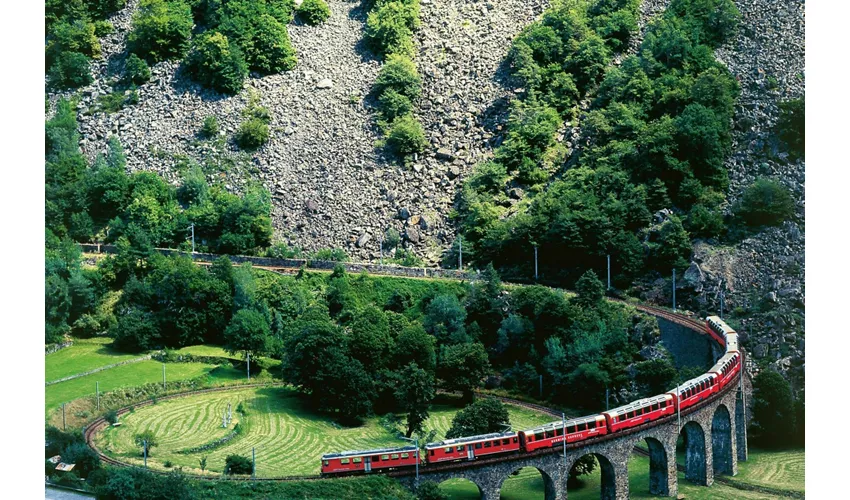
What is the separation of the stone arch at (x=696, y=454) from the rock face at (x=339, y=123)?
2976cm

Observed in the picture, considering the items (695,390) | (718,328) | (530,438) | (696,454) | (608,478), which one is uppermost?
(718,328)

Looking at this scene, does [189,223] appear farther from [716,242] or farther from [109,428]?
[716,242]

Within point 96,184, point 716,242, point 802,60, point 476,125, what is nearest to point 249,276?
point 96,184

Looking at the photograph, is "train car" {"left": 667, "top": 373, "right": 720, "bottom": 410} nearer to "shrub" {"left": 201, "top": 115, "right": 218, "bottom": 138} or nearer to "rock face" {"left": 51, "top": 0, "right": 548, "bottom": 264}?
"rock face" {"left": 51, "top": 0, "right": 548, "bottom": 264}

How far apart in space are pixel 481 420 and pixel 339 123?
1626 inches

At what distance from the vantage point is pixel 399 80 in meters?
114

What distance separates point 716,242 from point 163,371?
3649 cm

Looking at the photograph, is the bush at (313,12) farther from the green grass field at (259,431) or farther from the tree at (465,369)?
the tree at (465,369)

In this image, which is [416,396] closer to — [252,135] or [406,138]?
[406,138]

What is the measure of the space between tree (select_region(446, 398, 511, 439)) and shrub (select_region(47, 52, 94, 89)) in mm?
53752

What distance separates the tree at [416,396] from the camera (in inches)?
3285

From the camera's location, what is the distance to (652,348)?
90.0m

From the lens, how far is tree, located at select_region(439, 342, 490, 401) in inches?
3519

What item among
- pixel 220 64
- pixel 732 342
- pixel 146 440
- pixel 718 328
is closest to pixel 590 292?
pixel 718 328
